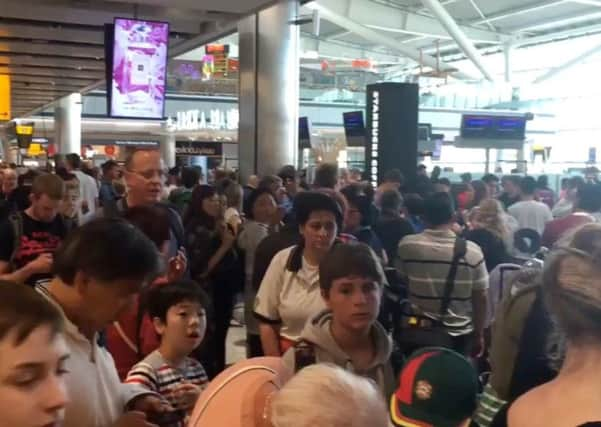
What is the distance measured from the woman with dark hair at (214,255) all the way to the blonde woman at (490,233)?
5.79 ft

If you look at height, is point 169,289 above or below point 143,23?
below

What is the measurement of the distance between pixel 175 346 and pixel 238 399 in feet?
4.21

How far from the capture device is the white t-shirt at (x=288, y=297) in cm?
352

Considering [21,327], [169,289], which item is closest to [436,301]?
A: [169,289]

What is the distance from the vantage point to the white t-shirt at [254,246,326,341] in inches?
139

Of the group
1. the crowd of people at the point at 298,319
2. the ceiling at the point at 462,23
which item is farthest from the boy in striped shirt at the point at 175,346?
the ceiling at the point at 462,23

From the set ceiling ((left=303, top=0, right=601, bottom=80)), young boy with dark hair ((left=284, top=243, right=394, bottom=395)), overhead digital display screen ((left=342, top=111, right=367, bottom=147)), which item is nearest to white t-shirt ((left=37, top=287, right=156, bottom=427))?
young boy with dark hair ((left=284, top=243, right=394, bottom=395))

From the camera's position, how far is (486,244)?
17.8 feet

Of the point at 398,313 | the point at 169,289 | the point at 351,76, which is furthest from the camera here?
the point at 351,76

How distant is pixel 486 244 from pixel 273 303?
2.28m

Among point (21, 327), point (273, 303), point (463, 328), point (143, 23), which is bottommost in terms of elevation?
point (463, 328)

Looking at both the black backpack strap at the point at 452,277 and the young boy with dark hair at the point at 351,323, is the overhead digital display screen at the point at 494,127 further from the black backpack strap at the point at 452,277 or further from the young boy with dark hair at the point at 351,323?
the young boy with dark hair at the point at 351,323

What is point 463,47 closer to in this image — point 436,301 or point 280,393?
point 436,301

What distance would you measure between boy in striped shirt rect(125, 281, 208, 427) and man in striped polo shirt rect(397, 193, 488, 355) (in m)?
1.70
